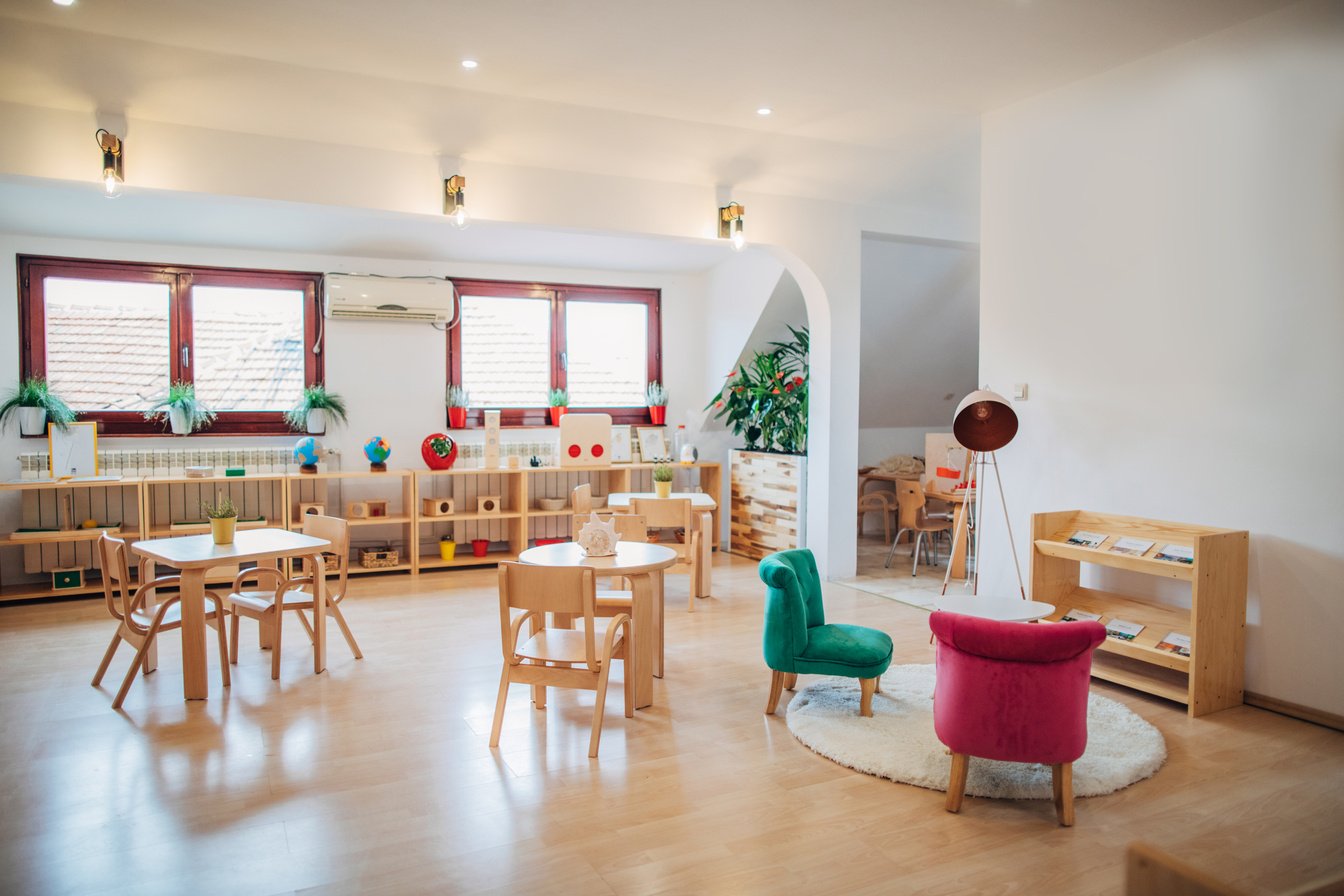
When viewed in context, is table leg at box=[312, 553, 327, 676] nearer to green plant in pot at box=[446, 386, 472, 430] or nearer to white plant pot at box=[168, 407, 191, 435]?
white plant pot at box=[168, 407, 191, 435]

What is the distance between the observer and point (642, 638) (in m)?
4.07

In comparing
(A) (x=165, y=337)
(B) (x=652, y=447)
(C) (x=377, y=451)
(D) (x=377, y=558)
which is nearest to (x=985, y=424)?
(B) (x=652, y=447)

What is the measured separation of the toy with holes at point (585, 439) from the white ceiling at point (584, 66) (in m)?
2.41

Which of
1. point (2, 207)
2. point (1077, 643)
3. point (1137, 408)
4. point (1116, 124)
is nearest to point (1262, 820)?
point (1077, 643)

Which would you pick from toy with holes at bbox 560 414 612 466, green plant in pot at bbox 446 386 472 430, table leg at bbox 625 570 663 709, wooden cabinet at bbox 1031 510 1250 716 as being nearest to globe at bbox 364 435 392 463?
green plant in pot at bbox 446 386 472 430

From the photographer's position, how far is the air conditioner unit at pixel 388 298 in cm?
717

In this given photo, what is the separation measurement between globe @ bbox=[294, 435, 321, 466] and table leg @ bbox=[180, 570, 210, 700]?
2724 mm

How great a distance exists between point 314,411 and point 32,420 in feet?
6.12

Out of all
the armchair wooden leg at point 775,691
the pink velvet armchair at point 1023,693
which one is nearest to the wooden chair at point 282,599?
the armchair wooden leg at point 775,691

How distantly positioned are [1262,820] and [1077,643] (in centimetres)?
89

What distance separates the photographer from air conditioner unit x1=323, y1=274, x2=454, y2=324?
7168 millimetres

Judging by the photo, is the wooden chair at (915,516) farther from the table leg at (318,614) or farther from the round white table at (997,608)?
the table leg at (318,614)

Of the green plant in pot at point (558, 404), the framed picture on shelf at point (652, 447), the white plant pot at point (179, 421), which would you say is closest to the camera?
the white plant pot at point (179, 421)

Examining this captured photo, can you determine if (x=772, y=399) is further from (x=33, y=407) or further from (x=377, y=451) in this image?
(x=33, y=407)
